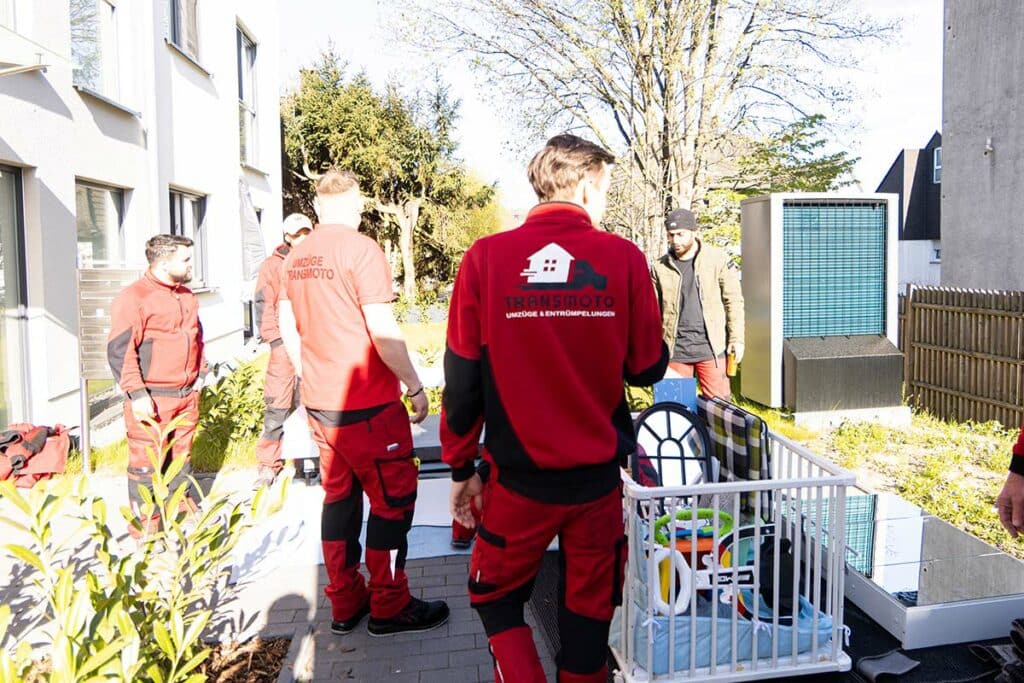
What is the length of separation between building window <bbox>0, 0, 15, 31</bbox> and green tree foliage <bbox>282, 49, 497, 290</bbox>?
20288mm

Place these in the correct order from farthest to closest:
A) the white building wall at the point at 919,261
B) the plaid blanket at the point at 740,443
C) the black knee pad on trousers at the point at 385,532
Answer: the white building wall at the point at 919,261 → the plaid blanket at the point at 740,443 → the black knee pad on trousers at the point at 385,532

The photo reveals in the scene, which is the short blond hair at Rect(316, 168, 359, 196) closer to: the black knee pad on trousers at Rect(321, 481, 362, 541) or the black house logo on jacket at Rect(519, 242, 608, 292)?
the black knee pad on trousers at Rect(321, 481, 362, 541)

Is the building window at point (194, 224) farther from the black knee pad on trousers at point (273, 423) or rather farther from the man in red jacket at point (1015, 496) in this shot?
the man in red jacket at point (1015, 496)

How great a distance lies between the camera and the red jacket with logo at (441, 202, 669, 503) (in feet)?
8.12

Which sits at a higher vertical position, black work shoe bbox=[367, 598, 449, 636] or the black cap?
the black cap

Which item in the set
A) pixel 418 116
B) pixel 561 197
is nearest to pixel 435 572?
pixel 561 197

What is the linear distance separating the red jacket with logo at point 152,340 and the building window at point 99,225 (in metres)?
3.52

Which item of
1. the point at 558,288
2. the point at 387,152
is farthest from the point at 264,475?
the point at 387,152

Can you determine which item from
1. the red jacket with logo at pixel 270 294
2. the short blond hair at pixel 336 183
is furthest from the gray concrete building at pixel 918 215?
the short blond hair at pixel 336 183

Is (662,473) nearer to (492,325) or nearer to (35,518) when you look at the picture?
(492,325)

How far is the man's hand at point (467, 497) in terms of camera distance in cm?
273

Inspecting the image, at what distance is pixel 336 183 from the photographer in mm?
3605

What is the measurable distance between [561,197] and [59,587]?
1794mm

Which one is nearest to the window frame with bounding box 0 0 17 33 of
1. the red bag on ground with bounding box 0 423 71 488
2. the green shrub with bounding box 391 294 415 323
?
the red bag on ground with bounding box 0 423 71 488
